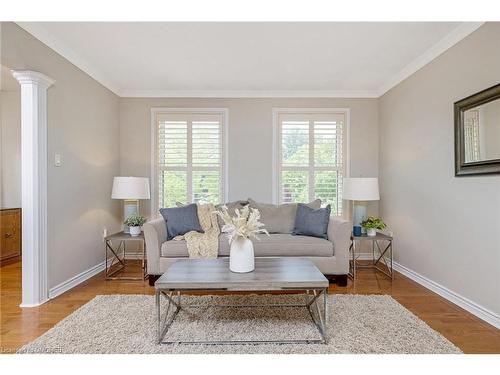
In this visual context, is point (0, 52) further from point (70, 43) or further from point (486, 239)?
point (486, 239)

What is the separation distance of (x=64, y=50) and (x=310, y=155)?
334 cm

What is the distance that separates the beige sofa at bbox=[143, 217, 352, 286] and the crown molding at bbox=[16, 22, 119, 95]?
199 cm

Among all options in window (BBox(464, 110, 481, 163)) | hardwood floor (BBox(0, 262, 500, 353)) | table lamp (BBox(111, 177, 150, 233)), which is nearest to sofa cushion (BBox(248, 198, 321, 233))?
hardwood floor (BBox(0, 262, 500, 353))

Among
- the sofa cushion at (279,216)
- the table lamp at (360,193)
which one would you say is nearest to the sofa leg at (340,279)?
the table lamp at (360,193)

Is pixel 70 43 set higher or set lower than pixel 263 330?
higher

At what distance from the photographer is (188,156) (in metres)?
4.53

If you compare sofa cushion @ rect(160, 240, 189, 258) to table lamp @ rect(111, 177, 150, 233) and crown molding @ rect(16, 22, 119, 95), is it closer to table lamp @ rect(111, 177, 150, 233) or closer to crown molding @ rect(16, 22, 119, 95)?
table lamp @ rect(111, 177, 150, 233)

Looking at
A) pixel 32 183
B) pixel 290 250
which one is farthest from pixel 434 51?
pixel 32 183

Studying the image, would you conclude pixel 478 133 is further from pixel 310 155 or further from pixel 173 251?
pixel 173 251

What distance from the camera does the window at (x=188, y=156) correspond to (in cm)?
453

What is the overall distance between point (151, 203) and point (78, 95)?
1776 millimetres

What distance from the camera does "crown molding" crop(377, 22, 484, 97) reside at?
2607mm
